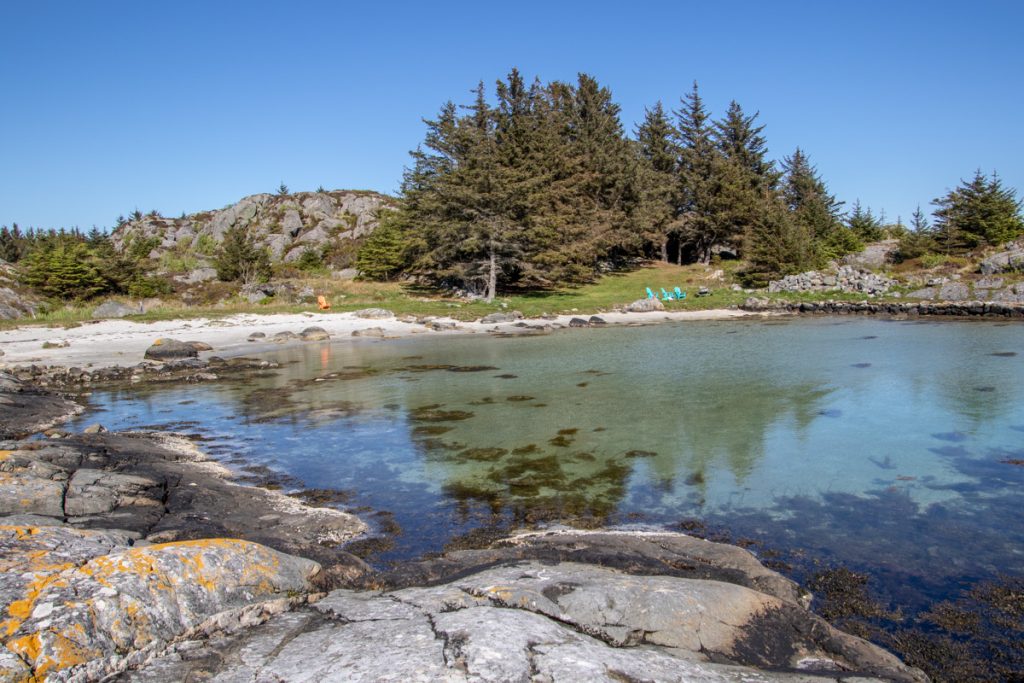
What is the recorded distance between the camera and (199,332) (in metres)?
29.3

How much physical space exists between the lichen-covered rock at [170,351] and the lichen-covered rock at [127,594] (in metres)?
19.8

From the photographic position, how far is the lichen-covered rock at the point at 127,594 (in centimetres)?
348

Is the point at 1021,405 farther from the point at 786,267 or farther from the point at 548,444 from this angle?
the point at 786,267

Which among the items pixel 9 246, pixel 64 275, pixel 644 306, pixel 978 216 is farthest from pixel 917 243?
pixel 9 246

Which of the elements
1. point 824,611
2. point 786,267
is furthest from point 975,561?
point 786,267

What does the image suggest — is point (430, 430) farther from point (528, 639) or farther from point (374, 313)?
point (374, 313)

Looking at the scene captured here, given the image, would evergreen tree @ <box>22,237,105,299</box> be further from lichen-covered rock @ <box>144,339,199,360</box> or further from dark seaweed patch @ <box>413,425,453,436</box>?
dark seaweed patch @ <box>413,425,453,436</box>

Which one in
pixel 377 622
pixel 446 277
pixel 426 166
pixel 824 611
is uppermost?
pixel 426 166

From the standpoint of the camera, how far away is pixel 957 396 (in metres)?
14.3

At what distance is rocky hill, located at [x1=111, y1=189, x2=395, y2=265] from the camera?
219 feet

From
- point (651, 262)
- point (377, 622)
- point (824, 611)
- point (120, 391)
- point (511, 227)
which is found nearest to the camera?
point (377, 622)

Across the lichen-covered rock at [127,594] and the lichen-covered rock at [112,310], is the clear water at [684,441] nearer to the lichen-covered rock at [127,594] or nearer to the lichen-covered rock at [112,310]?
the lichen-covered rock at [127,594]

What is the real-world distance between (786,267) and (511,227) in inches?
760

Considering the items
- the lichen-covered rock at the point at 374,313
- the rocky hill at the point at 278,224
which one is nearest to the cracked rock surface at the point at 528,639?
the lichen-covered rock at the point at 374,313
